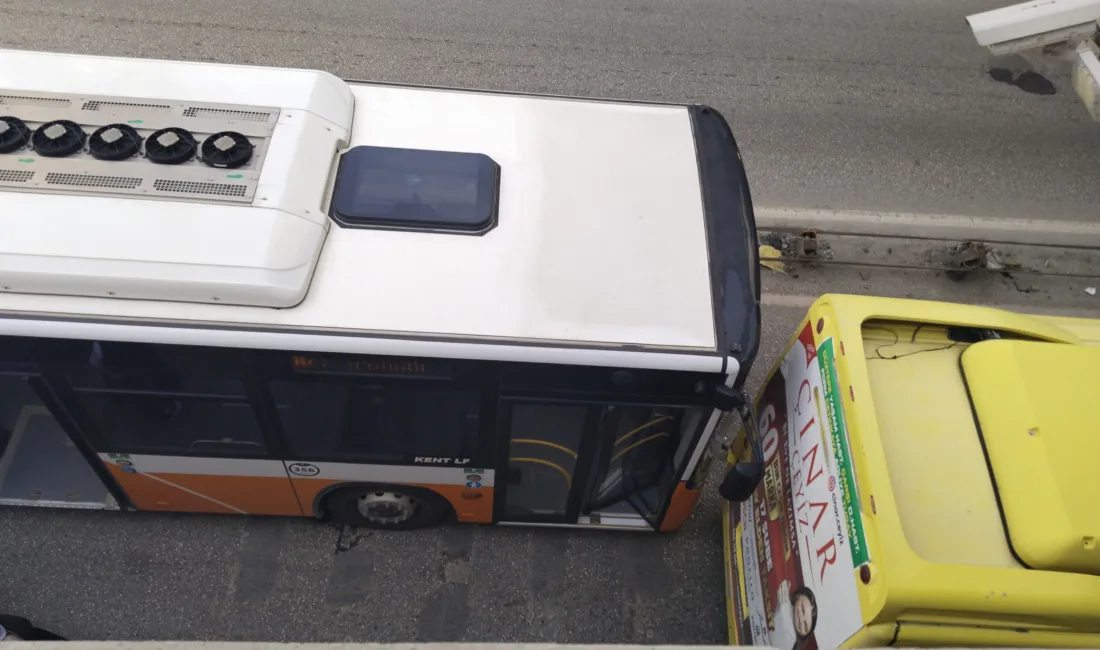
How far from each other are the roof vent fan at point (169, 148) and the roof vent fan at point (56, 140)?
1.21 feet

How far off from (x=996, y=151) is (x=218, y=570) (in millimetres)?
8920

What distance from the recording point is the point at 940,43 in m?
9.60

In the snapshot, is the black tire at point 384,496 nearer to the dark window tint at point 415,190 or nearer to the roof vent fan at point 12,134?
the dark window tint at point 415,190

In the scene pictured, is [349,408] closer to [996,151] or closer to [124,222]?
[124,222]

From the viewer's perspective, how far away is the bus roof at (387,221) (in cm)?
352

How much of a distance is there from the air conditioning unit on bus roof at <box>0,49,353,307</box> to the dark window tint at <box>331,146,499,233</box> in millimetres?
146

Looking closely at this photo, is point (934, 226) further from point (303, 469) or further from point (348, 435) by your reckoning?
point (303, 469)

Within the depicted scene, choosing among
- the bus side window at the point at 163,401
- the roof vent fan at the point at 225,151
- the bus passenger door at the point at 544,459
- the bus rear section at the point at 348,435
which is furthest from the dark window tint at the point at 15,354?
the bus passenger door at the point at 544,459

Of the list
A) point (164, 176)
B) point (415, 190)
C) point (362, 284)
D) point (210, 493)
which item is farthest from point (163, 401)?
point (415, 190)

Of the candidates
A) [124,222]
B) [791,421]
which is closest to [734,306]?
[791,421]

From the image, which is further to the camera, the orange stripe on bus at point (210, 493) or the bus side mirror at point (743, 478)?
the orange stripe on bus at point (210, 493)

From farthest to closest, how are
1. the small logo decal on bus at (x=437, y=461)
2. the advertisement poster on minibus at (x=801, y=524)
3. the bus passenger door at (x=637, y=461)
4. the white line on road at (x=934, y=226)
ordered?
1. the white line on road at (x=934, y=226)
2. the small logo decal on bus at (x=437, y=461)
3. the bus passenger door at (x=637, y=461)
4. the advertisement poster on minibus at (x=801, y=524)

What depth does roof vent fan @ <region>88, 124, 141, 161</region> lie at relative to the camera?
153 inches

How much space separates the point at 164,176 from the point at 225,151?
34cm
